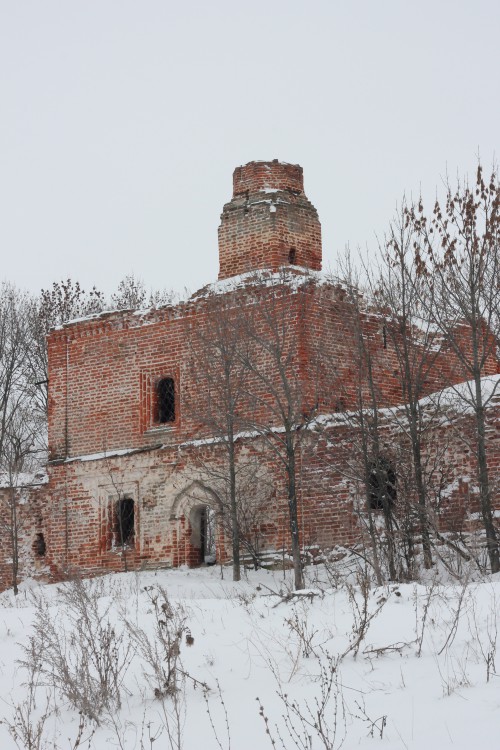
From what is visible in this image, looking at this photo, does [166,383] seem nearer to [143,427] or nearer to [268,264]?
[143,427]

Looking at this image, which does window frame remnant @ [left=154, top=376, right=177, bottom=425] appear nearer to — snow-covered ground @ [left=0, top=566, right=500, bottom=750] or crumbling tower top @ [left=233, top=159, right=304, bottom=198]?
crumbling tower top @ [left=233, top=159, right=304, bottom=198]

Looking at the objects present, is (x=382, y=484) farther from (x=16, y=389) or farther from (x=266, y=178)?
(x=16, y=389)

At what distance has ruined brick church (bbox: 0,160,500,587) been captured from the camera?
1655 cm

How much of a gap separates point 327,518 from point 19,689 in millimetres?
8205

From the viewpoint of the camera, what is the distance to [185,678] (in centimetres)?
784

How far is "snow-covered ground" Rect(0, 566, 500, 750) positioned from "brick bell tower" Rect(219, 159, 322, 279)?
10.2m

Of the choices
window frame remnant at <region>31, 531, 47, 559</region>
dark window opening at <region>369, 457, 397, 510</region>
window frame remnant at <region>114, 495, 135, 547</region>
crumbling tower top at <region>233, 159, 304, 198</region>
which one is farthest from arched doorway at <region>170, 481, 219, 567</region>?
crumbling tower top at <region>233, 159, 304, 198</region>

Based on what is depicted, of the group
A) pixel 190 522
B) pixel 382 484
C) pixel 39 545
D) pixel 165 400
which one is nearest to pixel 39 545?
pixel 39 545

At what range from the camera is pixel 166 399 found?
19172mm

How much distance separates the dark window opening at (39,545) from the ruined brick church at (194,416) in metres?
0.02

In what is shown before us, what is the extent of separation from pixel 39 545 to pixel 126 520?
1.93 meters

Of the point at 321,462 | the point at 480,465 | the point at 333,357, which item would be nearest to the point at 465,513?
the point at 480,465

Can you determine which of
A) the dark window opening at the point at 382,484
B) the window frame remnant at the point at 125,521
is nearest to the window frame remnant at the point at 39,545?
the window frame remnant at the point at 125,521

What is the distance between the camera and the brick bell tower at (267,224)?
1881 cm
